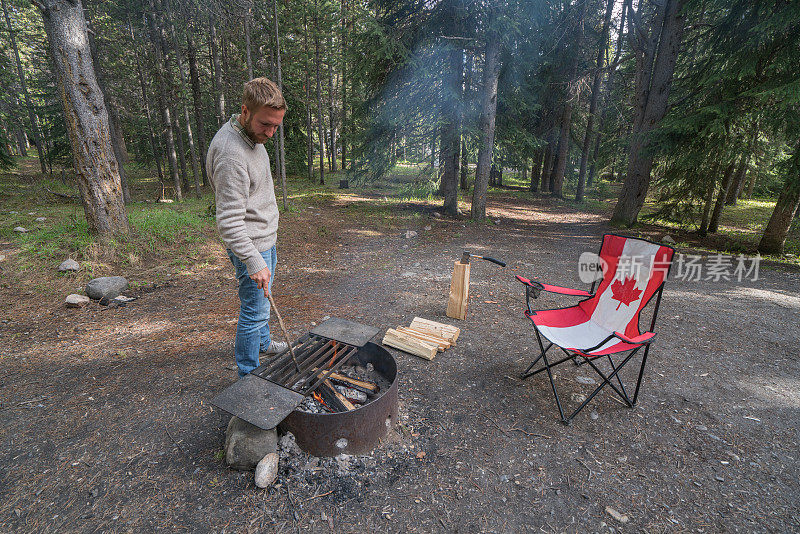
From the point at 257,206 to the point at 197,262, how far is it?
14.3 feet

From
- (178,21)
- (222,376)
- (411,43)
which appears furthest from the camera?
(411,43)

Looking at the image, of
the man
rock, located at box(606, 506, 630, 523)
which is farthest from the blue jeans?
rock, located at box(606, 506, 630, 523)

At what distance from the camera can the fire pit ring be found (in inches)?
80.0

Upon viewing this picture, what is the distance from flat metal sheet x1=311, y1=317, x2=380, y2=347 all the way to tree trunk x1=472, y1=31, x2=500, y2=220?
7.50m

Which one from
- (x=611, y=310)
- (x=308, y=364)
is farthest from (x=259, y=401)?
(x=611, y=310)

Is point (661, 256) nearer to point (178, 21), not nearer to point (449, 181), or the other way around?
point (449, 181)

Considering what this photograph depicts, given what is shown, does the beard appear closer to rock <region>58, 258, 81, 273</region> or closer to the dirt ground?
the dirt ground

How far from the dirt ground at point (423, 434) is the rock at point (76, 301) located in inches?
4.7

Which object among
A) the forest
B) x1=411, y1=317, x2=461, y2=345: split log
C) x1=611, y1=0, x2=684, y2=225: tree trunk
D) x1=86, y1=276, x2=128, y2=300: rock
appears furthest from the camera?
x1=611, y1=0, x2=684, y2=225: tree trunk

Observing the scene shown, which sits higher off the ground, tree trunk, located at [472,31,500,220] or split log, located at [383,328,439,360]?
tree trunk, located at [472,31,500,220]

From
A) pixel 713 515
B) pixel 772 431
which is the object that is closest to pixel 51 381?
pixel 713 515

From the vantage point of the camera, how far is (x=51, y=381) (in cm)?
286

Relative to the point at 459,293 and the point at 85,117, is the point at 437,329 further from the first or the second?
the point at 85,117

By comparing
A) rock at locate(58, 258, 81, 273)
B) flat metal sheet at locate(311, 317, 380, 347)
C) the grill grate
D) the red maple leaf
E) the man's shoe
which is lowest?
the man's shoe
